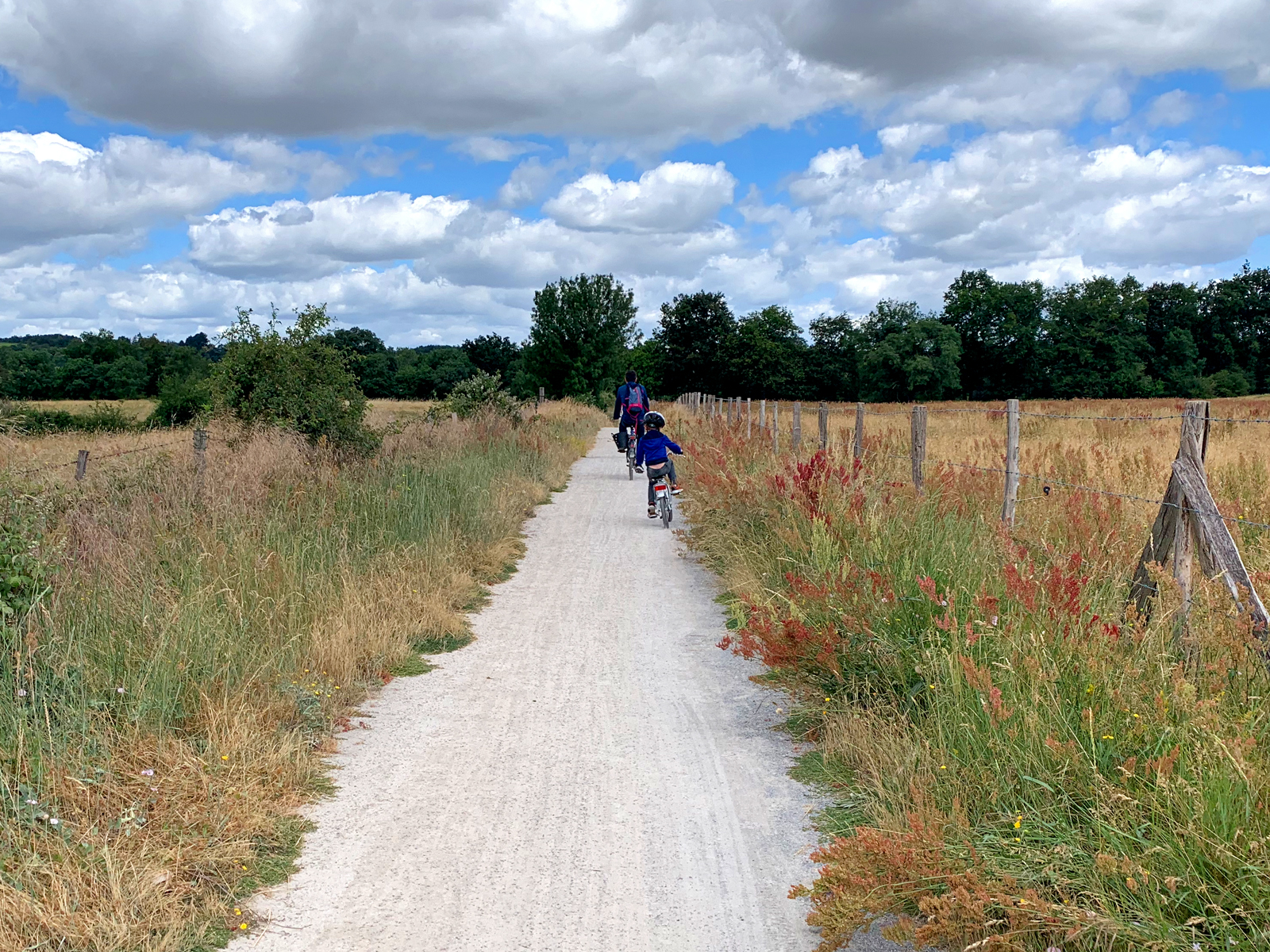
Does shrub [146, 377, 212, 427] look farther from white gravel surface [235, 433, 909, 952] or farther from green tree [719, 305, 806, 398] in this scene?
green tree [719, 305, 806, 398]

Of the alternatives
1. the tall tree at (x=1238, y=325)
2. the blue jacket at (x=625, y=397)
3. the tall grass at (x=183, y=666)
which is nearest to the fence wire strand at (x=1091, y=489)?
the tall grass at (x=183, y=666)

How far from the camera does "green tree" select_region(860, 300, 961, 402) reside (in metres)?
84.1

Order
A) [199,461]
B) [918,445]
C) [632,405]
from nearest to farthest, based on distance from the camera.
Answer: [199,461] → [918,445] → [632,405]

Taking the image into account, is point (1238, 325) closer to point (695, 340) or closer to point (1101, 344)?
point (1101, 344)

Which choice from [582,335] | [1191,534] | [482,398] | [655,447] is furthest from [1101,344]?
[1191,534]

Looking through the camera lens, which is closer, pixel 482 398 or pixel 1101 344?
pixel 482 398

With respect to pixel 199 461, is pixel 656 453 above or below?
below

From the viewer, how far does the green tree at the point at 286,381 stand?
13828mm

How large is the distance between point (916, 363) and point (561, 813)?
8291cm

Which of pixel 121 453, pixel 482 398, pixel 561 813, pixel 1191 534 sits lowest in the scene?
pixel 561 813

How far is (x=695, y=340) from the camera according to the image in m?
97.6

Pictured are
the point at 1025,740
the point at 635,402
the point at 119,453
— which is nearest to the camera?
the point at 1025,740

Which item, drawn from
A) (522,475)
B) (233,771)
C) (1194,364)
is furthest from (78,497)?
(1194,364)

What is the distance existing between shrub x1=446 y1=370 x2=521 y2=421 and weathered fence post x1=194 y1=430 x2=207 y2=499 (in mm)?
15575
